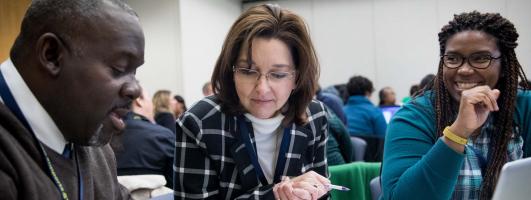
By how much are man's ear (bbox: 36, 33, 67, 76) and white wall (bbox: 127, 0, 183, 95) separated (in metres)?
5.10

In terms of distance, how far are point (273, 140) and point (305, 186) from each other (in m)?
0.30

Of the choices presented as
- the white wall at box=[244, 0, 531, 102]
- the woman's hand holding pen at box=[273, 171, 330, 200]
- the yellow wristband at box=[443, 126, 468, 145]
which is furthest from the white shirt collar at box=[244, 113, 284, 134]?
the white wall at box=[244, 0, 531, 102]

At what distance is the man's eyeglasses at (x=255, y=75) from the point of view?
1319 millimetres

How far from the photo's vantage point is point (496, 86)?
146cm

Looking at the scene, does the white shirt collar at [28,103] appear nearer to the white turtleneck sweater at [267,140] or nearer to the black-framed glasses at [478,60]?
the white turtleneck sweater at [267,140]

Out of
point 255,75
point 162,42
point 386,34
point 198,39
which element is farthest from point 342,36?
point 255,75

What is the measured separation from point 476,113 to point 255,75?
0.61m

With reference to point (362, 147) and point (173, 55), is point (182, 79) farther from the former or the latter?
point (362, 147)

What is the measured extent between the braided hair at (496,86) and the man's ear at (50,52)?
1.08 m

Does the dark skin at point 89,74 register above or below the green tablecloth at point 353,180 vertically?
above

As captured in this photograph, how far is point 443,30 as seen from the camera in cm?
145

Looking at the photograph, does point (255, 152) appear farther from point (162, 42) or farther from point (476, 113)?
point (162, 42)

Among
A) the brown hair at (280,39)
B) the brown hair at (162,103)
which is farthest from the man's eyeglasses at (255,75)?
the brown hair at (162,103)

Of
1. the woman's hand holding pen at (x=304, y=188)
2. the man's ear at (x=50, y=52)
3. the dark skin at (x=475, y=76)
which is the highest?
the man's ear at (x=50, y=52)
